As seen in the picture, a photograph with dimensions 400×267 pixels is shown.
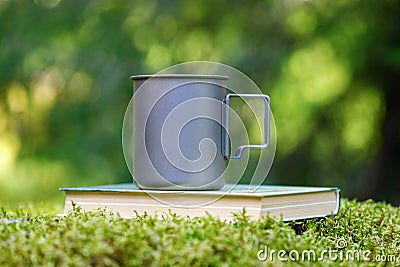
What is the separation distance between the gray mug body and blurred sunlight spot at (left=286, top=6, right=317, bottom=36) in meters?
3.54

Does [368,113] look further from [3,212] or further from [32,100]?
[3,212]

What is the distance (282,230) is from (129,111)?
589mm

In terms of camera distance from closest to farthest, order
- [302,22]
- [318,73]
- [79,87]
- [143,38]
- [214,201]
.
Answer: [214,201] < [79,87] < [143,38] < [302,22] < [318,73]

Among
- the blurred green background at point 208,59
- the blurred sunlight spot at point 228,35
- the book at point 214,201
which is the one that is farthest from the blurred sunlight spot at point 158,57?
the book at point 214,201

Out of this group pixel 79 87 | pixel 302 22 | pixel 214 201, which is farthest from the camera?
pixel 302 22

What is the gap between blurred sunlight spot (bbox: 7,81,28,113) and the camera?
4867 millimetres

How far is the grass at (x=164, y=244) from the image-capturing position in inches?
40.1

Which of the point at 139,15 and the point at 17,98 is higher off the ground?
the point at 139,15

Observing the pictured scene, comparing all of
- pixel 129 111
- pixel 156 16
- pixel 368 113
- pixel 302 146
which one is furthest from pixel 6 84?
pixel 129 111

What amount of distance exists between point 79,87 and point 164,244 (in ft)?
12.5

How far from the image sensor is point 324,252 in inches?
47.2

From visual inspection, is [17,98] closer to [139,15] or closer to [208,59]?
[139,15]

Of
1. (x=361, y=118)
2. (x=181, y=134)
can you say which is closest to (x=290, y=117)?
(x=361, y=118)

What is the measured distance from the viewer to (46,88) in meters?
4.91
